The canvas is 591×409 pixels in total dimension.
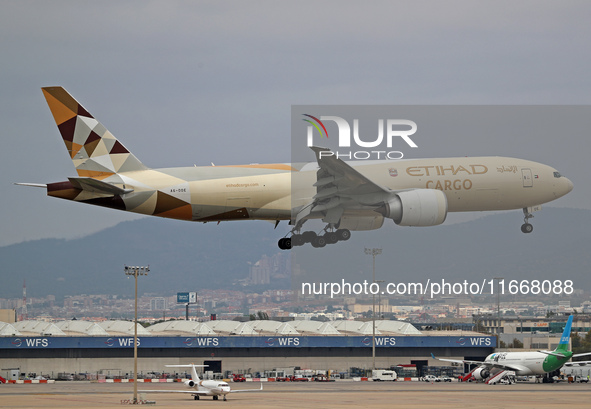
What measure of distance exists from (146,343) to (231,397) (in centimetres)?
5519

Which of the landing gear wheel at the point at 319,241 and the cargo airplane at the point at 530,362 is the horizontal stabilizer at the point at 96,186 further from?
the cargo airplane at the point at 530,362

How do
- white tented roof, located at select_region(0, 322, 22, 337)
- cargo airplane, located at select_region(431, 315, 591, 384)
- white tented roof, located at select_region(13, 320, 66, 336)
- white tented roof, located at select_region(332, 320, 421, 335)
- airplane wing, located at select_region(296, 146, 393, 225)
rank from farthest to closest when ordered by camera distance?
white tented roof, located at select_region(13, 320, 66, 336) → white tented roof, located at select_region(0, 322, 22, 337) → white tented roof, located at select_region(332, 320, 421, 335) → cargo airplane, located at select_region(431, 315, 591, 384) → airplane wing, located at select_region(296, 146, 393, 225)

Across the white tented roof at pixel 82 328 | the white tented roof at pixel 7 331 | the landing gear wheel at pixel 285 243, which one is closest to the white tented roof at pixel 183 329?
the white tented roof at pixel 82 328

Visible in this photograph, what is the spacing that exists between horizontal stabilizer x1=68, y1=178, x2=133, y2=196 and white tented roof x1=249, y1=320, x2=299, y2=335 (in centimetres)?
8356

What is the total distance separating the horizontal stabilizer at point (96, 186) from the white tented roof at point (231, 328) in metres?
85.9

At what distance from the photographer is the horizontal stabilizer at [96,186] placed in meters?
65.4

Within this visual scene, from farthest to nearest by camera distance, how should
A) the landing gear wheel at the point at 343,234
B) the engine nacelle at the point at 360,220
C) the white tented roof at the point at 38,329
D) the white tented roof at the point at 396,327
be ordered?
the white tented roof at the point at 38,329
the white tented roof at the point at 396,327
the landing gear wheel at the point at 343,234
the engine nacelle at the point at 360,220

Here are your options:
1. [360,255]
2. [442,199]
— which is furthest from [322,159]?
[360,255]

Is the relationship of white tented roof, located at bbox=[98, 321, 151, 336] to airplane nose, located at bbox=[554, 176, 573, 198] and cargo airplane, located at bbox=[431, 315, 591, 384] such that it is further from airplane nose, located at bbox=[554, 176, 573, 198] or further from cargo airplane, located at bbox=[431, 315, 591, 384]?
airplane nose, located at bbox=[554, 176, 573, 198]

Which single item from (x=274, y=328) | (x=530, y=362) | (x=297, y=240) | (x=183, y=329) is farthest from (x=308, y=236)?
(x=183, y=329)

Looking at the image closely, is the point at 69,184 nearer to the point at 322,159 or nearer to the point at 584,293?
the point at 322,159

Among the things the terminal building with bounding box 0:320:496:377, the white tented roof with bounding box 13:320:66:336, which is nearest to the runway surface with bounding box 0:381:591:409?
the terminal building with bounding box 0:320:496:377

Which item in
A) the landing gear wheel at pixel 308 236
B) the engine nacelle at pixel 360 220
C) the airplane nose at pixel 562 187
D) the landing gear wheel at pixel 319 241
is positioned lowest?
the landing gear wheel at pixel 319 241

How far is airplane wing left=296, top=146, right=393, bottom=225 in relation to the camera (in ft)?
230
